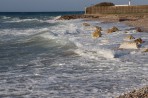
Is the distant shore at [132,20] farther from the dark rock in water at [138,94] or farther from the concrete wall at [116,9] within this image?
the dark rock in water at [138,94]

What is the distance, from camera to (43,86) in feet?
28.8

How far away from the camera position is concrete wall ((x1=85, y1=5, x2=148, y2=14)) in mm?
61750

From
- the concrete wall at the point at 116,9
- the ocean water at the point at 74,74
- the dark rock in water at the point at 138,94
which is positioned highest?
the dark rock in water at the point at 138,94

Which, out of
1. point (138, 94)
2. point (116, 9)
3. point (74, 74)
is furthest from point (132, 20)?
point (138, 94)

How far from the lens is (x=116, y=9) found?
212ft

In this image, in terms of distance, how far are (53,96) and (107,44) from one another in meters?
9.55

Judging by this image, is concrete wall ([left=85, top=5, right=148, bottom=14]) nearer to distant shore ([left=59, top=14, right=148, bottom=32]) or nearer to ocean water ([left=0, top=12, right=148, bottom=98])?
distant shore ([left=59, top=14, right=148, bottom=32])

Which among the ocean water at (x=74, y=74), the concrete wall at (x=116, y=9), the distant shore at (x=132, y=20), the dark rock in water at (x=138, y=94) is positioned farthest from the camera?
the concrete wall at (x=116, y=9)

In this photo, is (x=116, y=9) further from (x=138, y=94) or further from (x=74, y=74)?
(x=138, y=94)

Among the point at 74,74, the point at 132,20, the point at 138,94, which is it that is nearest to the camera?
the point at 138,94

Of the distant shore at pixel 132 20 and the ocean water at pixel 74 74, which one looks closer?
the ocean water at pixel 74 74

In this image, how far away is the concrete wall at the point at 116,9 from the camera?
203 feet

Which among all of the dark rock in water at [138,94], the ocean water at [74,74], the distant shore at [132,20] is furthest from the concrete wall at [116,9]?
the dark rock in water at [138,94]

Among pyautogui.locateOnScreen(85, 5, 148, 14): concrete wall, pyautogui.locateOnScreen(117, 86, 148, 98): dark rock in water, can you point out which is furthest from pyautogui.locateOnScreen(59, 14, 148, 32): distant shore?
pyautogui.locateOnScreen(117, 86, 148, 98): dark rock in water
